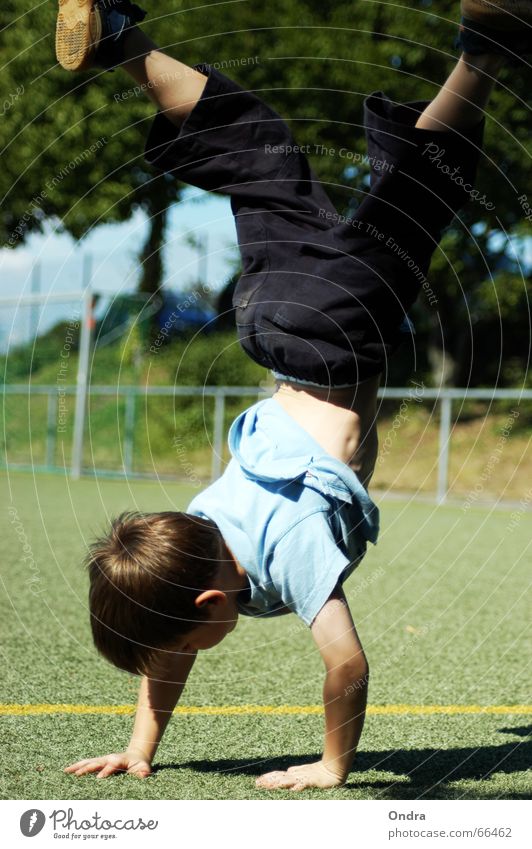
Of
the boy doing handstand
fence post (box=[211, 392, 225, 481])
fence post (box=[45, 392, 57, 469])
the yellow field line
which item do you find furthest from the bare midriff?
fence post (box=[45, 392, 57, 469])

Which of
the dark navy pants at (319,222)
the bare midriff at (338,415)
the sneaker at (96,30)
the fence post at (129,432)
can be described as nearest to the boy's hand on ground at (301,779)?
the bare midriff at (338,415)

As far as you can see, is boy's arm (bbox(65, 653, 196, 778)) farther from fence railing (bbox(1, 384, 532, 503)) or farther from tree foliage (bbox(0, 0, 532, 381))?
fence railing (bbox(1, 384, 532, 503))

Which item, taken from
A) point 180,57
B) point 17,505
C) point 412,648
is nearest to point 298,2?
point 180,57

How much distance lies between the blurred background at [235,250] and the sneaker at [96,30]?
7.65 m

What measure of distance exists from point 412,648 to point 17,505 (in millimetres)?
7811

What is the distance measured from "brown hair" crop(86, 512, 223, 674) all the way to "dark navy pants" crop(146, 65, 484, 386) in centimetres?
55

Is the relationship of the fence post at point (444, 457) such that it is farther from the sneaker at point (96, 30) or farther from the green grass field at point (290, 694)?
the sneaker at point (96, 30)

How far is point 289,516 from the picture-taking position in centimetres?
265

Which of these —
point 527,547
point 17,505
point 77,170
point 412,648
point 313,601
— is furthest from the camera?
point 77,170

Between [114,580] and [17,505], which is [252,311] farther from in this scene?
[17,505]

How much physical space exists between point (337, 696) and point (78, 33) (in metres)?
1.90

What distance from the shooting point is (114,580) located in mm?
2621

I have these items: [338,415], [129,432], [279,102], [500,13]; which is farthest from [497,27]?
[129,432]
